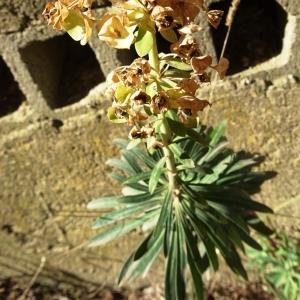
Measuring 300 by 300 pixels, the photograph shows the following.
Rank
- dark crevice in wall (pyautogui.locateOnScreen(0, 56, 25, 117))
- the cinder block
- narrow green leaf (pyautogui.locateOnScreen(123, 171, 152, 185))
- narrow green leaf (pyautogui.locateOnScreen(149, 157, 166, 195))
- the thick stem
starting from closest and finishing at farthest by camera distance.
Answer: the thick stem < narrow green leaf (pyautogui.locateOnScreen(149, 157, 166, 195)) < narrow green leaf (pyautogui.locateOnScreen(123, 171, 152, 185)) < the cinder block < dark crevice in wall (pyautogui.locateOnScreen(0, 56, 25, 117))

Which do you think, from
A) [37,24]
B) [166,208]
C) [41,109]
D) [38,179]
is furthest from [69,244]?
[37,24]

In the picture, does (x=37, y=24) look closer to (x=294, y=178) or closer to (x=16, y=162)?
(x=16, y=162)

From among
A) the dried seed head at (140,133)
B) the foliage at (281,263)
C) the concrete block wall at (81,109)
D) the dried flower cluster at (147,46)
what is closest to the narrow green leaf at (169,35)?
the dried flower cluster at (147,46)

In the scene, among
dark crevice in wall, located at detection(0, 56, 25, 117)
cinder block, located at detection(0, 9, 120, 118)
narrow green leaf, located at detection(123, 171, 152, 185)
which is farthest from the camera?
dark crevice in wall, located at detection(0, 56, 25, 117)

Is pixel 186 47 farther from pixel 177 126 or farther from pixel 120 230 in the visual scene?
pixel 120 230

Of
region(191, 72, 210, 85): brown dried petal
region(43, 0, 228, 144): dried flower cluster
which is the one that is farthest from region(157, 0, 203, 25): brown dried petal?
region(191, 72, 210, 85): brown dried petal

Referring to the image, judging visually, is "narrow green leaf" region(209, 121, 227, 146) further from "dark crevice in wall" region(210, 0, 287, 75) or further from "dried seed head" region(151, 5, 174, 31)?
"dried seed head" region(151, 5, 174, 31)
